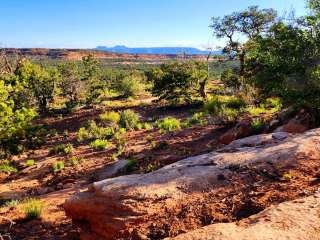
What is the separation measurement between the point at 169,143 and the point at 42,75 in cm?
1715

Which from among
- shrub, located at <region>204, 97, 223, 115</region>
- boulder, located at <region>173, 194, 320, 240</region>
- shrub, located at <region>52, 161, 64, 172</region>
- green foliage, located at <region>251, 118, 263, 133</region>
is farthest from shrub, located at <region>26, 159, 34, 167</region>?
boulder, located at <region>173, 194, 320, 240</region>

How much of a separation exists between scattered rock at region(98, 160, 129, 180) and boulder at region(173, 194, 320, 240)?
290 inches

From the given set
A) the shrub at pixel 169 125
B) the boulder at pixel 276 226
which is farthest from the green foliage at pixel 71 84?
the boulder at pixel 276 226

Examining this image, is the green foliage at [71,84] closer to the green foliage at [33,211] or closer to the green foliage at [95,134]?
the green foliage at [95,134]

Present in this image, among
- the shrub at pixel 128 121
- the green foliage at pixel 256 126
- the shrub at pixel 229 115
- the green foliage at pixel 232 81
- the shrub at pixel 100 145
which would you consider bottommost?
the shrub at pixel 100 145

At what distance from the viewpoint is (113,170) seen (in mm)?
12836

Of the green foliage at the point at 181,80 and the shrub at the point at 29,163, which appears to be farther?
the green foliage at the point at 181,80

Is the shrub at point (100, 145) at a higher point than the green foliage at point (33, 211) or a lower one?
lower

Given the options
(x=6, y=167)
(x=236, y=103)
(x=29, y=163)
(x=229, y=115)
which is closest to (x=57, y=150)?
(x=29, y=163)

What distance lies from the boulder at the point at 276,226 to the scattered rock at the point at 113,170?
290 inches

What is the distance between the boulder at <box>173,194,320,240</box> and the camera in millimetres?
4883

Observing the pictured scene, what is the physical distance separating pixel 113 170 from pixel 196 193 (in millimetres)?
6755

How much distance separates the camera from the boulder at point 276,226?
488 centimetres

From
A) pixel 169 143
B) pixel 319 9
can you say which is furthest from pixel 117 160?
pixel 319 9
